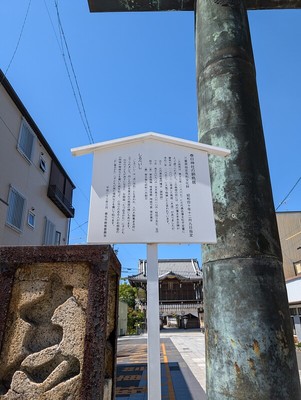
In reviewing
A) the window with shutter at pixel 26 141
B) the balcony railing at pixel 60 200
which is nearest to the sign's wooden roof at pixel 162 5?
the window with shutter at pixel 26 141

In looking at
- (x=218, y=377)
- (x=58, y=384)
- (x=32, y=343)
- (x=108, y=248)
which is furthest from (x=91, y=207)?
(x=218, y=377)

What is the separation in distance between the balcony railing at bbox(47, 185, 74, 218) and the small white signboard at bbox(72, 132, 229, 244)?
14.9 metres

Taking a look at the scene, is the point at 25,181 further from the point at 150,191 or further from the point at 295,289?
the point at 295,289

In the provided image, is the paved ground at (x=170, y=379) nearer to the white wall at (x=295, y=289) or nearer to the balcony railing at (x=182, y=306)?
the white wall at (x=295, y=289)

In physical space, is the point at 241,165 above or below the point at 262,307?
above

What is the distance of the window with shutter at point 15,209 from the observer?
39.0ft

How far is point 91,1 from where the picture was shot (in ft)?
11.5

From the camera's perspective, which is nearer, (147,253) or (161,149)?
(147,253)

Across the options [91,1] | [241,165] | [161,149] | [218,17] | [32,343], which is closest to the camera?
[32,343]

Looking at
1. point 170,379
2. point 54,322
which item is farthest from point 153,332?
point 170,379

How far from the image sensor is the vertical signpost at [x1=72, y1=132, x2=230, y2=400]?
1784 millimetres

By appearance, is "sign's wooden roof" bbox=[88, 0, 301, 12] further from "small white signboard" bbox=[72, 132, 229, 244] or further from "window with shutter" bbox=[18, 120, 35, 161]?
"window with shutter" bbox=[18, 120, 35, 161]

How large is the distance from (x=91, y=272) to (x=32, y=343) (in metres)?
0.52

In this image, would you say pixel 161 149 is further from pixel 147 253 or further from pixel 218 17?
pixel 218 17
